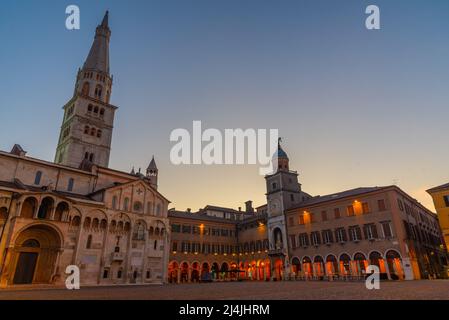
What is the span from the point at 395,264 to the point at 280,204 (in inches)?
766

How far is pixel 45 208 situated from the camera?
31688 millimetres

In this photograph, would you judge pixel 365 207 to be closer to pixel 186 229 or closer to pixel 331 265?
pixel 331 265

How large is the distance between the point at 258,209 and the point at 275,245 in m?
21.3

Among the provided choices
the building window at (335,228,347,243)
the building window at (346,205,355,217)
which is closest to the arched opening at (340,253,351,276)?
the building window at (335,228,347,243)

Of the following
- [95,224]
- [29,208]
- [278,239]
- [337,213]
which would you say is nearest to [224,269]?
[278,239]

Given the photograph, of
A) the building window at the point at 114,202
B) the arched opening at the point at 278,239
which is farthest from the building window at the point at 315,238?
the building window at the point at 114,202

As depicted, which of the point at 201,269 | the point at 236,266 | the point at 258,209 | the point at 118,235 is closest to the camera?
the point at 118,235

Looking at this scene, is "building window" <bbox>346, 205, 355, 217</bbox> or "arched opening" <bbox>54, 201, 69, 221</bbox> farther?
"building window" <bbox>346, 205, 355, 217</bbox>

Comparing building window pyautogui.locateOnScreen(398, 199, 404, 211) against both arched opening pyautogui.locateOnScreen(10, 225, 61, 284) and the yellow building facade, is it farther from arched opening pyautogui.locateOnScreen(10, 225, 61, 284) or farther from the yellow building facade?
arched opening pyautogui.locateOnScreen(10, 225, 61, 284)

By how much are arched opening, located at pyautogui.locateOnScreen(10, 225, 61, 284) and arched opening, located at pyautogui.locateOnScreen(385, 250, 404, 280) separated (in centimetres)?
3783

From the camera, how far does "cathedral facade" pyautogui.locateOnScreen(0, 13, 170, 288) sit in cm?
2956
